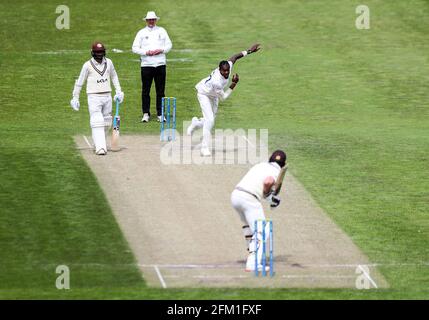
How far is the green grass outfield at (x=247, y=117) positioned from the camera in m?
23.1

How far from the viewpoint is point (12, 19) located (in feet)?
144

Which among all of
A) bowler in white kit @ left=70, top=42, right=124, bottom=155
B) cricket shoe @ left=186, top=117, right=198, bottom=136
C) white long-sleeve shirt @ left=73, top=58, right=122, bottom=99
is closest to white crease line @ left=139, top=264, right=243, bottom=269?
bowler in white kit @ left=70, top=42, right=124, bottom=155

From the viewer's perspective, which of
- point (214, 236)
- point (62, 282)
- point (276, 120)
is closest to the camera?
point (62, 282)

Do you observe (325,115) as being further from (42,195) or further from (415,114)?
(42,195)

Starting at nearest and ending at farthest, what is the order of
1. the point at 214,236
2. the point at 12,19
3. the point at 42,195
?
the point at 214,236 < the point at 42,195 < the point at 12,19

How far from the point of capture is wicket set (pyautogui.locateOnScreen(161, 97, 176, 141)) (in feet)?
103

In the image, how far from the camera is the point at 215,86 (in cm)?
2911

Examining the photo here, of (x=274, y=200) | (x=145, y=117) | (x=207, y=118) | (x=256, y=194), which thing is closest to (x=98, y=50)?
(x=207, y=118)

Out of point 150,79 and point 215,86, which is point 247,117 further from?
point 215,86

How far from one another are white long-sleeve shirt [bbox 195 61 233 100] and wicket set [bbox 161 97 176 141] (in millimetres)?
1544

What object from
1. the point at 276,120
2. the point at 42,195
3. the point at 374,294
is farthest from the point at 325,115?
the point at 374,294

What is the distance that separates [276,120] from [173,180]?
764 cm

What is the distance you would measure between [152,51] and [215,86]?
4.43m

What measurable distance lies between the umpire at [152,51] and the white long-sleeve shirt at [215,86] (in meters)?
4.00
